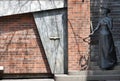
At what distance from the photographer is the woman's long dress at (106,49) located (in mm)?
10141

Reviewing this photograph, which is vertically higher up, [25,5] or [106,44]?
[25,5]

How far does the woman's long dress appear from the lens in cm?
1014

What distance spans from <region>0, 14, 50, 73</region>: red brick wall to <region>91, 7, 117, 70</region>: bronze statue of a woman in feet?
5.39

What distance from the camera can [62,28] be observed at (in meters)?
10.5

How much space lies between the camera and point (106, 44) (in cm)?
1017

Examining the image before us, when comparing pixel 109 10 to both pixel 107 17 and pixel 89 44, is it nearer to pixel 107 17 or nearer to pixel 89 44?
pixel 107 17

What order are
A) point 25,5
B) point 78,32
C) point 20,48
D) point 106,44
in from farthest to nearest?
point 20,48, point 25,5, point 78,32, point 106,44

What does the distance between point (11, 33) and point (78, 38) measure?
1.85 metres

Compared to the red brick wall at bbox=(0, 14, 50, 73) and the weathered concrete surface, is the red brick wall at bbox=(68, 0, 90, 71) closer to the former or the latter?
the weathered concrete surface

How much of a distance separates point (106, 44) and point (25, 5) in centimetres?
243

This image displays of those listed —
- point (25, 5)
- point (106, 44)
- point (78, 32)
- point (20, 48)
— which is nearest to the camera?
point (106, 44)

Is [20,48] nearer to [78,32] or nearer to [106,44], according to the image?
[78,32]

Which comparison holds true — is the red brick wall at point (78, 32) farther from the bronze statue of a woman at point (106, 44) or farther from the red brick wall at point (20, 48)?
the red brick wall at point (20, 48)

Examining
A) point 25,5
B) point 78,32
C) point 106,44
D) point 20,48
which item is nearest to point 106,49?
point 106,44
